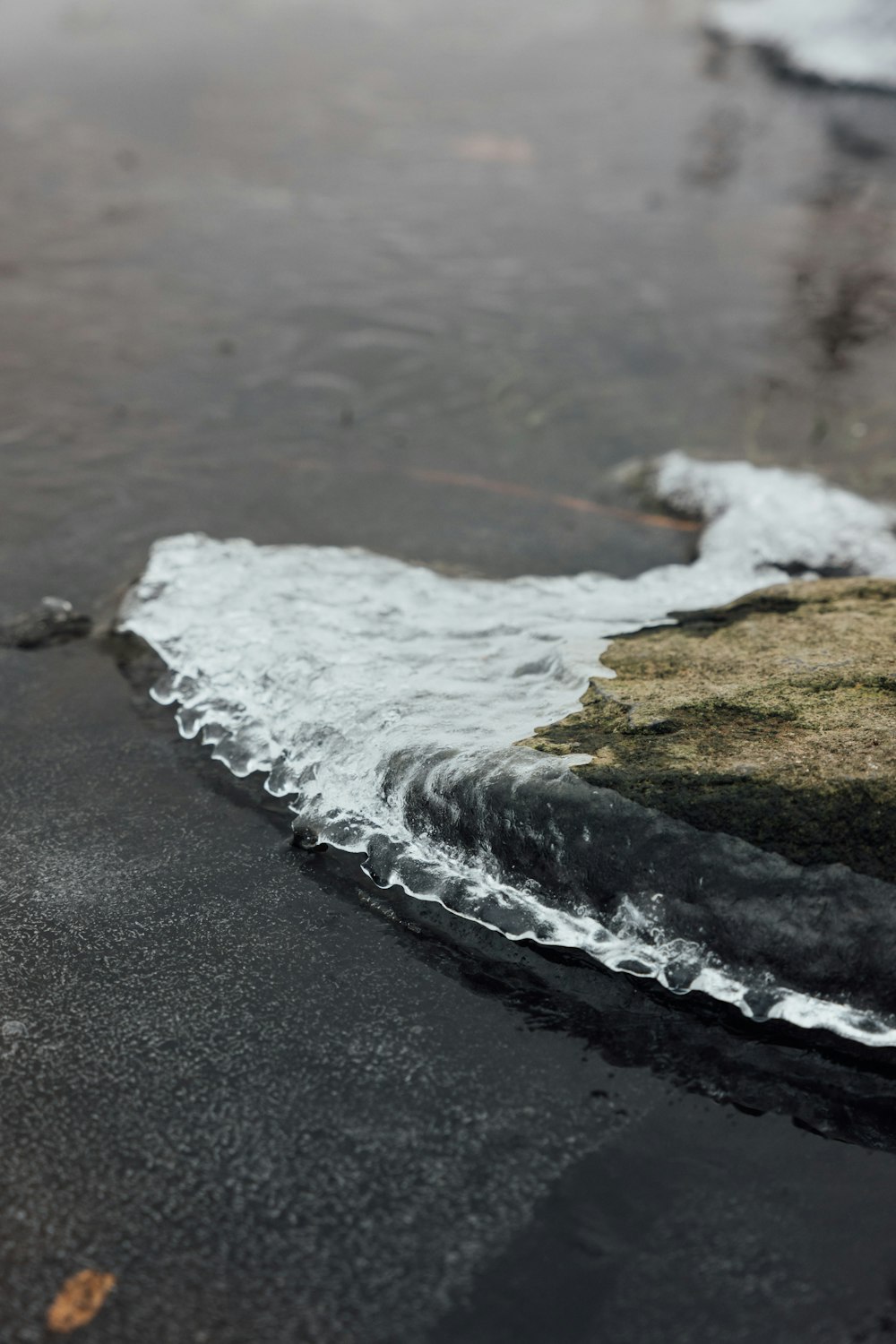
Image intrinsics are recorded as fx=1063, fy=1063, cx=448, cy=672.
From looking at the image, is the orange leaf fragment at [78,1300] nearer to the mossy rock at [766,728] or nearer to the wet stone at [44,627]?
the mossy rock at [766,728]

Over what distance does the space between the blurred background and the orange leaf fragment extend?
2481mm

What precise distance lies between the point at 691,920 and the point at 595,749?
0.44 m

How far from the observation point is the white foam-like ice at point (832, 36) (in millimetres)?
9414

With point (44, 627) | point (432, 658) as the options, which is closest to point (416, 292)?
point (44, 627)

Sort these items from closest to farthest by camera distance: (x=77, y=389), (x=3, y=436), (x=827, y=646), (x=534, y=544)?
1. (x=827, y=646)
2. (x=534, y=544)
3. (x=3, y=436)
4. (x=77, y=389)

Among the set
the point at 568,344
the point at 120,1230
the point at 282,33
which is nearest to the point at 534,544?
the point at 568,344

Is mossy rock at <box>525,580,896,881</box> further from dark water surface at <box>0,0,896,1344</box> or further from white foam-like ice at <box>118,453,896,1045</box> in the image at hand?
dark water surface at <box>0,0,896,1344</box>

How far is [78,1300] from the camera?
1.80 metres

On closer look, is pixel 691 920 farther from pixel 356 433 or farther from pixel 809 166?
pixel 809 166

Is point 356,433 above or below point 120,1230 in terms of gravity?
above

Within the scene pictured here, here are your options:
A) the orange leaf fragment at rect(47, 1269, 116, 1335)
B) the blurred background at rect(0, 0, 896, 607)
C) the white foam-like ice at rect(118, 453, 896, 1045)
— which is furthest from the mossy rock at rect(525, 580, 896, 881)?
the orange leaf fragment at rect(47, 1269, 116, 1335)

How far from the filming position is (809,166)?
790 centimetres

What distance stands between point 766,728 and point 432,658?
41.9 inches

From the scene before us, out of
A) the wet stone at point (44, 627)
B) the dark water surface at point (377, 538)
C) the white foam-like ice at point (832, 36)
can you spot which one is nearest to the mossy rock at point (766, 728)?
the dark water surface at point (377, 538)
